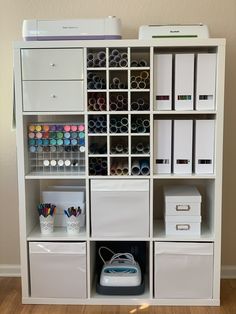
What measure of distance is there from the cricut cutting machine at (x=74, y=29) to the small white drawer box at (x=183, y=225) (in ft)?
3.53

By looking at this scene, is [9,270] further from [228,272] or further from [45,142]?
[228,272]

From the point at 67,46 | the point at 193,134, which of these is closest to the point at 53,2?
the point at 67,46

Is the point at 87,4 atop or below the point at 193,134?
atop

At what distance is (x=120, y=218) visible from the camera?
2336mm

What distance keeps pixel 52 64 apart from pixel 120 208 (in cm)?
88

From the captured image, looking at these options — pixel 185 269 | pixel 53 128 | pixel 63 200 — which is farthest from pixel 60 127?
pixel 185 269

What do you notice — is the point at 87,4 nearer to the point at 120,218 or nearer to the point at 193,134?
the point at 193,134

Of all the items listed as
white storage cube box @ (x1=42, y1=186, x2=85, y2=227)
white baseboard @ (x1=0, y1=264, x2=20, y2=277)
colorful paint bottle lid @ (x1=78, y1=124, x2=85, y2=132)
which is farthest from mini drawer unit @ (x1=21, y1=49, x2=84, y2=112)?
white baseboard @ (x1=0, y1=264, x2=20, y2=277)

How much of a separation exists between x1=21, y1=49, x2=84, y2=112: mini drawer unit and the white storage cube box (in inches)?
20.7

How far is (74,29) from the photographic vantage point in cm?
225

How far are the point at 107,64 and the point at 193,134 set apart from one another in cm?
61

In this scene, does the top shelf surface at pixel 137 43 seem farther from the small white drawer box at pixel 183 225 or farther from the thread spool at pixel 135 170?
the small white drawer box at pixel 183 225

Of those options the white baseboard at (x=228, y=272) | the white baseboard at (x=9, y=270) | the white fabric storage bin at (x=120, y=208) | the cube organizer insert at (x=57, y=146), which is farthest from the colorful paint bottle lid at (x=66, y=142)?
the white baseboard at (x=228, y=272)

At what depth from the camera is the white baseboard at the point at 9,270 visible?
2.84m
